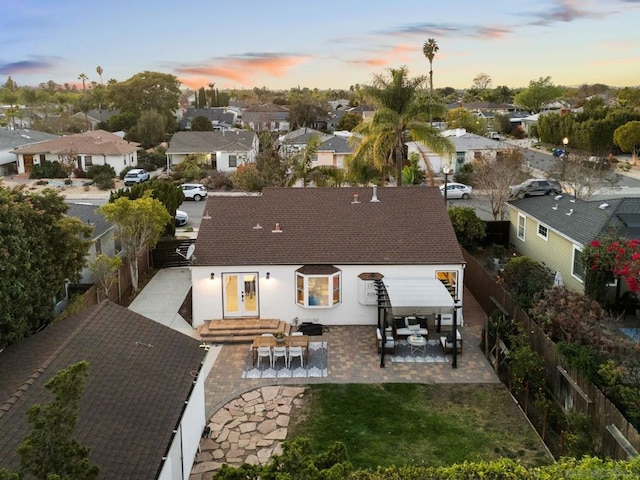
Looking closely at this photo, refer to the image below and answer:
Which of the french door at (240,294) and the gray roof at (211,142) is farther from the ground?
the gray roof at (211,142)

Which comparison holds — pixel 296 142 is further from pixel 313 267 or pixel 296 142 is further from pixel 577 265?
pixel 577 265

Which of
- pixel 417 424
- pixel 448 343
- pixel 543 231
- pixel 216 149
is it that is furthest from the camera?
pixel 216 149

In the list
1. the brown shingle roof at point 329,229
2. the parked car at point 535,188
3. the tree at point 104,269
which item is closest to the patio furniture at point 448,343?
the brown shingle roof at point 329,229

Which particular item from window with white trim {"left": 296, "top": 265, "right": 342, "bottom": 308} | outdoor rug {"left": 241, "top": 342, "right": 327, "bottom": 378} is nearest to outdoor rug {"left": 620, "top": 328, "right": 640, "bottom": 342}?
window with white trim {"left": 296, "top": 265, "right": 342, "bottom": 308}

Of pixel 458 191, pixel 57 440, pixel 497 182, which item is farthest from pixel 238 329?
pixel 458 191

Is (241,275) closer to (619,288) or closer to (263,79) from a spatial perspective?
(619,288)

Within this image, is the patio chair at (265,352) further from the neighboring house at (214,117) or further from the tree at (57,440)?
the neighboring house at (214,117)
